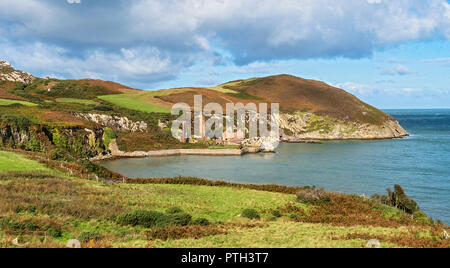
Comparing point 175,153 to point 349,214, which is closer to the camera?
point 349,214

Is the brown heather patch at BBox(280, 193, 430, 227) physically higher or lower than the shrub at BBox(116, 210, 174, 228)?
lower

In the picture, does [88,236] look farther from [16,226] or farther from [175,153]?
[175,153]

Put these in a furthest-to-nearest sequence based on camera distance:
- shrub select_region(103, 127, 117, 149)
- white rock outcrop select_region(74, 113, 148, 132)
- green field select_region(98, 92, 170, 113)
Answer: green field select_region(98, 92, 170, 113) → white rock outcrop select_region(74, 113, 148, 132) → shrub select_region(103, 127, 117, 149)

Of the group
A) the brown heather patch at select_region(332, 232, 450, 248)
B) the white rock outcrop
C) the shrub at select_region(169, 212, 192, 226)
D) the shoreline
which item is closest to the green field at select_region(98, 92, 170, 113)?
the white rock outcrop

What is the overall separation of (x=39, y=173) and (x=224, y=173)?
2709cm

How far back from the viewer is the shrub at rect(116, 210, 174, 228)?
51.3 feet

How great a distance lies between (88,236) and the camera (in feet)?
41.3

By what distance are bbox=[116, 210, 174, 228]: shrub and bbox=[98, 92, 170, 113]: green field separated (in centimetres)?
7840

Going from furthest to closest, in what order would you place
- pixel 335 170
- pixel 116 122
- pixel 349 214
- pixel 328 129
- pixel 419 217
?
1. pixel 328 129
2. pixel 116 122
3. pixel 335 170
4. pixel 419 217
5. pixel 349 214

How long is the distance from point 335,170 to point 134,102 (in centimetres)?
7119

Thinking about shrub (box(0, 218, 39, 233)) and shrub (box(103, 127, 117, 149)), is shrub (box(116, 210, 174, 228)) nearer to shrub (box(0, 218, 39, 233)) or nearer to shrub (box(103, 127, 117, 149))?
shrub (box(0, 218, 39, 233))

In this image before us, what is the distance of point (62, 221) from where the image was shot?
14.3 m

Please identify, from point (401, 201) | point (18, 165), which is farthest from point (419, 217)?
point (18, 165)
